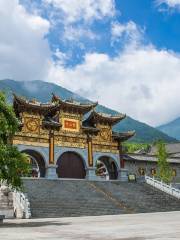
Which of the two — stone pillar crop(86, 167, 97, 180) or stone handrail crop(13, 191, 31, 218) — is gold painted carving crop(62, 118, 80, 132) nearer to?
stone pillar crop(86, 167, 97, 180)

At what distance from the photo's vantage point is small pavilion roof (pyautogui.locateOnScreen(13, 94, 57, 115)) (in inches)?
1523

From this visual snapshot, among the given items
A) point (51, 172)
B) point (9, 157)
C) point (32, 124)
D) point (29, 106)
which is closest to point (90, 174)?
point (51, 172)

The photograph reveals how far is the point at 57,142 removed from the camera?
1591 inches

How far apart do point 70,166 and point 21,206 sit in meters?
18.7

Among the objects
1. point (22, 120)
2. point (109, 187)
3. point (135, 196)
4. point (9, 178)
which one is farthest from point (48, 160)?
point (9, 178)

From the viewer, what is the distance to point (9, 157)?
718 inches

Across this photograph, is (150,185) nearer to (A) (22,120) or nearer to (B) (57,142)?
(B) (57,142)

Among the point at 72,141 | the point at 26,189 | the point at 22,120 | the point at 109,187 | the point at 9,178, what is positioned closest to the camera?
the point at 9,178

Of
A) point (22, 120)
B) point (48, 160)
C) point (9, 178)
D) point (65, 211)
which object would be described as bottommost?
point (65, 211)

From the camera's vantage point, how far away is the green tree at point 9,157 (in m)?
18.0

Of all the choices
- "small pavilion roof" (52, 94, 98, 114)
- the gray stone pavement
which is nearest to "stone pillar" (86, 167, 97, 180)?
"small pavilion roof" (52, 94, 98, 114)

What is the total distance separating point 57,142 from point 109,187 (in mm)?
8025

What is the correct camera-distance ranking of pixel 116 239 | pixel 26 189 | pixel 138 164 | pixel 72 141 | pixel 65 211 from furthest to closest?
1. pixel 138 164
2. pixel 72 141
3. pixel 26 189
4. pixel 65 211
5. pixel 116 239

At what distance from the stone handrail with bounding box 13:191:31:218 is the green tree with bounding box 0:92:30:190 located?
4.97m
